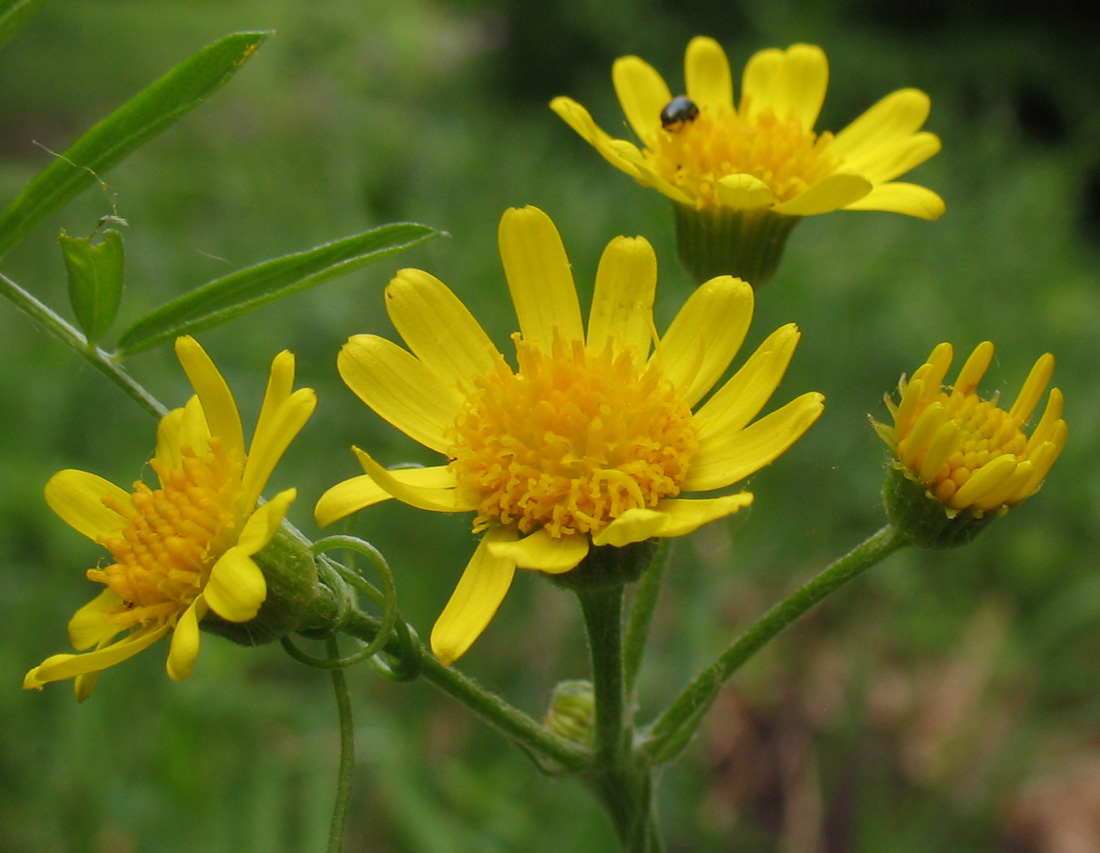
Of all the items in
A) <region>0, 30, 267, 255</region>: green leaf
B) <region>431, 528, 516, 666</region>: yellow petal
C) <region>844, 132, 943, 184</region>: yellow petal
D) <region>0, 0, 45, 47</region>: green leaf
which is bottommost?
<region>431, 528, 516, 666</region>: yellow petal

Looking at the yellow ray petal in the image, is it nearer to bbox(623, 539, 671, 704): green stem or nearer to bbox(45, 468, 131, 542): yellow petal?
bbox(623, 539, 671, 704): green stem

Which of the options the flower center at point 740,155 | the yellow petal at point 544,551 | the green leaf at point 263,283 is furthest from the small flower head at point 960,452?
the green leaf at point 263,283

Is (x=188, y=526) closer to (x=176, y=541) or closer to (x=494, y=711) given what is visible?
(x=176, y=541)

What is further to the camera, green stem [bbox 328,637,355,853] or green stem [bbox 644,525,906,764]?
green stem [bbox 644,525,906,764]

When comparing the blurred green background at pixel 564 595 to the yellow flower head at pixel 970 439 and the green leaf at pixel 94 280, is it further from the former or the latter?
the yellow flower head at pixel 970 439

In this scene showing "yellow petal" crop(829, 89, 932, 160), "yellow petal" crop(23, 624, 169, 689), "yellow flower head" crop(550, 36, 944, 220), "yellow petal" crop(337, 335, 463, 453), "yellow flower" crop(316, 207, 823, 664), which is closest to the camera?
"yellow petal" crop(23, 624, 169, 689)

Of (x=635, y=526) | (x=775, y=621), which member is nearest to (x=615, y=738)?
(x=775, y=621)

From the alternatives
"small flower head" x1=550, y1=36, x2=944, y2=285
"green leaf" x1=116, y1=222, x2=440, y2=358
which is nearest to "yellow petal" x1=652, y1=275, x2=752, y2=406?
"small flower head" x1=550, y1=36, x2=944, y2=285

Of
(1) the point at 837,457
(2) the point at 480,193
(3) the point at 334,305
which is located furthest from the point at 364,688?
(2) the point at 480,193
